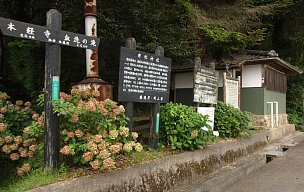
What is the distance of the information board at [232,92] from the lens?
37.6ft

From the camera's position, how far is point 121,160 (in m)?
5.18


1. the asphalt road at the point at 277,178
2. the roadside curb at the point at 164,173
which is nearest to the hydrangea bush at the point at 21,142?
the roadside curb at the point at 164,173

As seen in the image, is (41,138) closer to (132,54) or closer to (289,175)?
(132,54)

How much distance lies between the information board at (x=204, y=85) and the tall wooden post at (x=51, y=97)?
440 centimetres

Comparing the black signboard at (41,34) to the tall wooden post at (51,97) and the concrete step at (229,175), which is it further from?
the concrete step at (229,175)

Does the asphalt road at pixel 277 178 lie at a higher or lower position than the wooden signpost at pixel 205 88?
lower

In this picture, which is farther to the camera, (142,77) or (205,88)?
(205,88)

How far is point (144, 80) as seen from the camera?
6.14 meters

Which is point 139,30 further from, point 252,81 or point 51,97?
point 252,81

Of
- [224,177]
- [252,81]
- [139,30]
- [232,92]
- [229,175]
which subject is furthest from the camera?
[252,81]

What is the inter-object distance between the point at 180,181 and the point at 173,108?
59.5 inches

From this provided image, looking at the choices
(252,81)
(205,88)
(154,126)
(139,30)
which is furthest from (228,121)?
(252,81)

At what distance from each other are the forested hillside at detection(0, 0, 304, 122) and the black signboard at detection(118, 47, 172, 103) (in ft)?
11.2

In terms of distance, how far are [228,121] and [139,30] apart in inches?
147
